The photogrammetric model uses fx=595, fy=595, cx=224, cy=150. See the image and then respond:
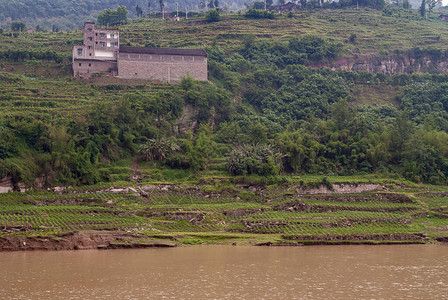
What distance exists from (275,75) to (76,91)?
30.1 meters

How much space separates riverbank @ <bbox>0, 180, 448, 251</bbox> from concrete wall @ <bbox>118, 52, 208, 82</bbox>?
85.6 ft

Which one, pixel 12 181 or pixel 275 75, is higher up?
pixel 275 75

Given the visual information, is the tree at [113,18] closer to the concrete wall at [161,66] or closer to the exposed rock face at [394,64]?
the concrete wall at [161,66]

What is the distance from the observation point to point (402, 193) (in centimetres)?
5650

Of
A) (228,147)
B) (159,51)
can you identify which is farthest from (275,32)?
(228,147)

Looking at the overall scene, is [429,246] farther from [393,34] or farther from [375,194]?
[393,34]

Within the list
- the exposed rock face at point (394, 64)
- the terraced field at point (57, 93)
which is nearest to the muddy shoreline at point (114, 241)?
the terraced field at point (57, 93)

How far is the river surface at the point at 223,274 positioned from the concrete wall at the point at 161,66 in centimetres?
4021

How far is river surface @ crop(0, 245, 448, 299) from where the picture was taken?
1070 inches

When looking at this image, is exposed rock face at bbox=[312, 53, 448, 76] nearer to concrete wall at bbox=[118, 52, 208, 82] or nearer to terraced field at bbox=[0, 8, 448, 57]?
terraced field at bbox=[0, 8, 448, 57]

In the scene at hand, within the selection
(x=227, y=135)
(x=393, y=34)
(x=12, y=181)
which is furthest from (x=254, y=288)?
(x=393, y=34)

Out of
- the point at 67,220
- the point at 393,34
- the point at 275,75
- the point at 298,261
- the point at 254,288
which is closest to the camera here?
the point at 254,288

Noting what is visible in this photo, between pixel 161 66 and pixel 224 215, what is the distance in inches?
1328

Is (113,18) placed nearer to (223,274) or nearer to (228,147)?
(228,147)
